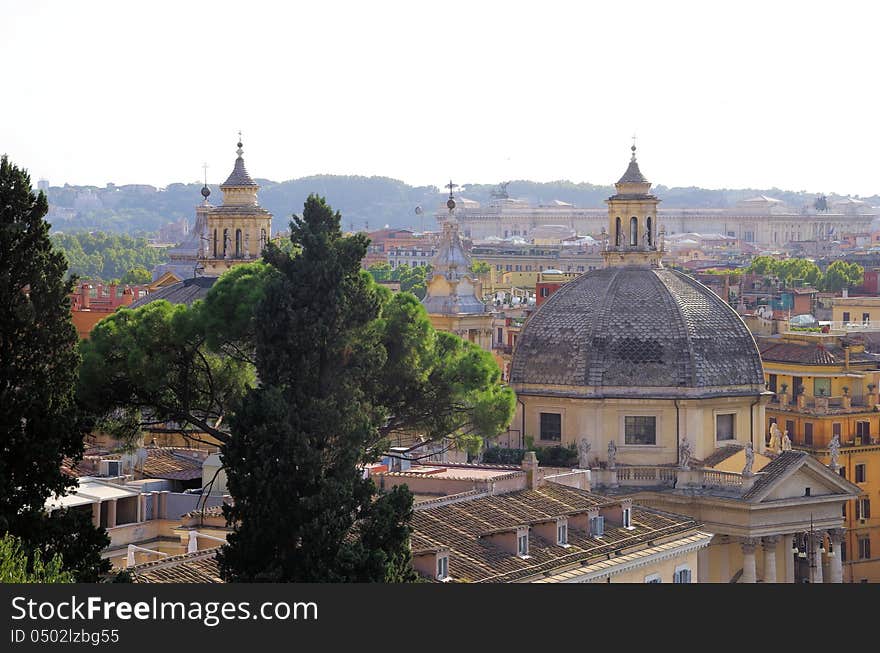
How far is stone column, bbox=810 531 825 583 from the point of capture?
5706cm

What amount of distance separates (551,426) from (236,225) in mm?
15405

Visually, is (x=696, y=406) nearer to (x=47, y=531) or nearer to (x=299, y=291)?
(x=299, y=291)

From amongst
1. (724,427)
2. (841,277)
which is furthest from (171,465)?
(841,277)

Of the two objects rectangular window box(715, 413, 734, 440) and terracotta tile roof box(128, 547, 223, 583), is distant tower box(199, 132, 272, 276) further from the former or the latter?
terracotta tile roof box(128, 547, 223, 583)

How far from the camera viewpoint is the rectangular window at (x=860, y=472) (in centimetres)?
7031

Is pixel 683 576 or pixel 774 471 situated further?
pixel 774 471

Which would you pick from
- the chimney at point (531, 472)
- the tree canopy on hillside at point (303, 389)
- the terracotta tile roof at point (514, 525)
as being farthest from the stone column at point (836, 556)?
the tree canopy on hillside at point (303, 389)

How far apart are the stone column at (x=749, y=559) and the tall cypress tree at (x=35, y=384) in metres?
25.9

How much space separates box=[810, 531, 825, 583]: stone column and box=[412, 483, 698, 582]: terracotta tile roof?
952cm

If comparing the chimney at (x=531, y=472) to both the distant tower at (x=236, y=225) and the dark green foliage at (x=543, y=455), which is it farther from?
the distant tower at (x=236, y=225)

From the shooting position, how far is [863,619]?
2683cm

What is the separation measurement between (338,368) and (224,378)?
536cm

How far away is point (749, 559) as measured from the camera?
57031 millimetres
